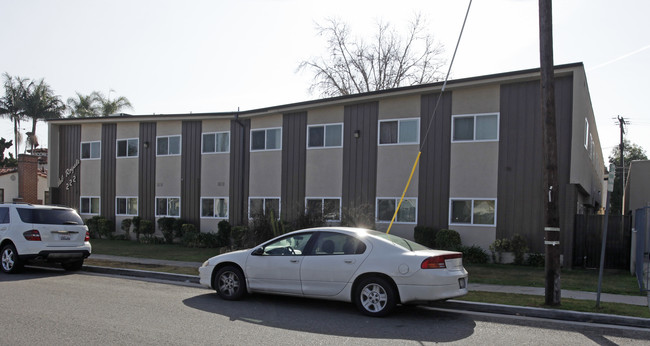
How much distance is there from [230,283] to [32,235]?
5.87 meters

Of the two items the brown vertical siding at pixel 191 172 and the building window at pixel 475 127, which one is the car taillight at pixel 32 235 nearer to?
the brown vertical siding at pixel 191 172

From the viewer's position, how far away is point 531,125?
15.5 m

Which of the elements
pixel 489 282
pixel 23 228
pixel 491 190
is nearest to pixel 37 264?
pixel 23 228

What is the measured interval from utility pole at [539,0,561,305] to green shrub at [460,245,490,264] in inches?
281

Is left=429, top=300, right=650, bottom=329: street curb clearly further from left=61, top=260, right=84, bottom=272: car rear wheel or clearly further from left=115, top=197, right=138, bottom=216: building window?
left=115, top=197, right=138, bottom=216: building window

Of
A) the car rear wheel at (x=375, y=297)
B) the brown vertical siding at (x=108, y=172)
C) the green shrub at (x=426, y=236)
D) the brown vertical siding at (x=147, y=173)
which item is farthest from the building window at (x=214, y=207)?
the car rear wheel at (x=375, y=297)

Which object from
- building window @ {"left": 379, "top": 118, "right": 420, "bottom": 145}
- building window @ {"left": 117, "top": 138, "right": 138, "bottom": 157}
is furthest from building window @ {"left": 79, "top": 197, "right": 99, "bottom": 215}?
building window @ {"left": 379, "top": 118, "right": 420, "bottom": 145}

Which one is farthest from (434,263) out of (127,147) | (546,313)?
(127,147)

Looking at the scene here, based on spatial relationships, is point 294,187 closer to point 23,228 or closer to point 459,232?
point 459,232

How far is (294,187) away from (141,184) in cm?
872

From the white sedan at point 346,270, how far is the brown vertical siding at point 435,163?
8.87m

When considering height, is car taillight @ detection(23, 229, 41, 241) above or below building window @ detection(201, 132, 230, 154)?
below

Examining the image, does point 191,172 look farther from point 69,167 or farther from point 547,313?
point 547,313

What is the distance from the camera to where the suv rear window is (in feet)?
39.4
